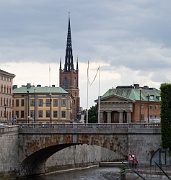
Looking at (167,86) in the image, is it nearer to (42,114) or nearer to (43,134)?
(43,134)

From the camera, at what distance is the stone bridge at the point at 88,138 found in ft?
297

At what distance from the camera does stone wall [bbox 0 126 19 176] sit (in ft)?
302

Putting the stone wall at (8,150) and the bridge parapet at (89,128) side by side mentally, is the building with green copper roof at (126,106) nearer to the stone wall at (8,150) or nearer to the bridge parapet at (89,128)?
the bridge parapet at (89,128)

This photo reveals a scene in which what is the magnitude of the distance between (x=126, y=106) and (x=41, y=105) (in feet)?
99.7

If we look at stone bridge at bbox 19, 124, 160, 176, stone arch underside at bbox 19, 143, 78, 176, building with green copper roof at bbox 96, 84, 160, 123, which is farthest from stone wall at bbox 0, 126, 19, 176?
building with green copper roof at bbox 96, 84, 160, 123

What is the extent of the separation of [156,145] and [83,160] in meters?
40.7

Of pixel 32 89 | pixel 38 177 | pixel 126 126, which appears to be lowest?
pixel 38 177

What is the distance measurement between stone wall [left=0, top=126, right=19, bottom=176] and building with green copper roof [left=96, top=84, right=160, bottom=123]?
243 feet

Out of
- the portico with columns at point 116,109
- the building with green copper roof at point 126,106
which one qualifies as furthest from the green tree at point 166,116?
the portico with columns at point 116,109

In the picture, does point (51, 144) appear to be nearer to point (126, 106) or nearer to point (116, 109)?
point (126, 106)

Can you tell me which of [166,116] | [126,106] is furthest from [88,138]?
[126,106]

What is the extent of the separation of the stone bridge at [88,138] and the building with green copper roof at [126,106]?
225ft

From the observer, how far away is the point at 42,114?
628 feet

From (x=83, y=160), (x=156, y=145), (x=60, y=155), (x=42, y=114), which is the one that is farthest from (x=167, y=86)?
(x=42, y=114)
